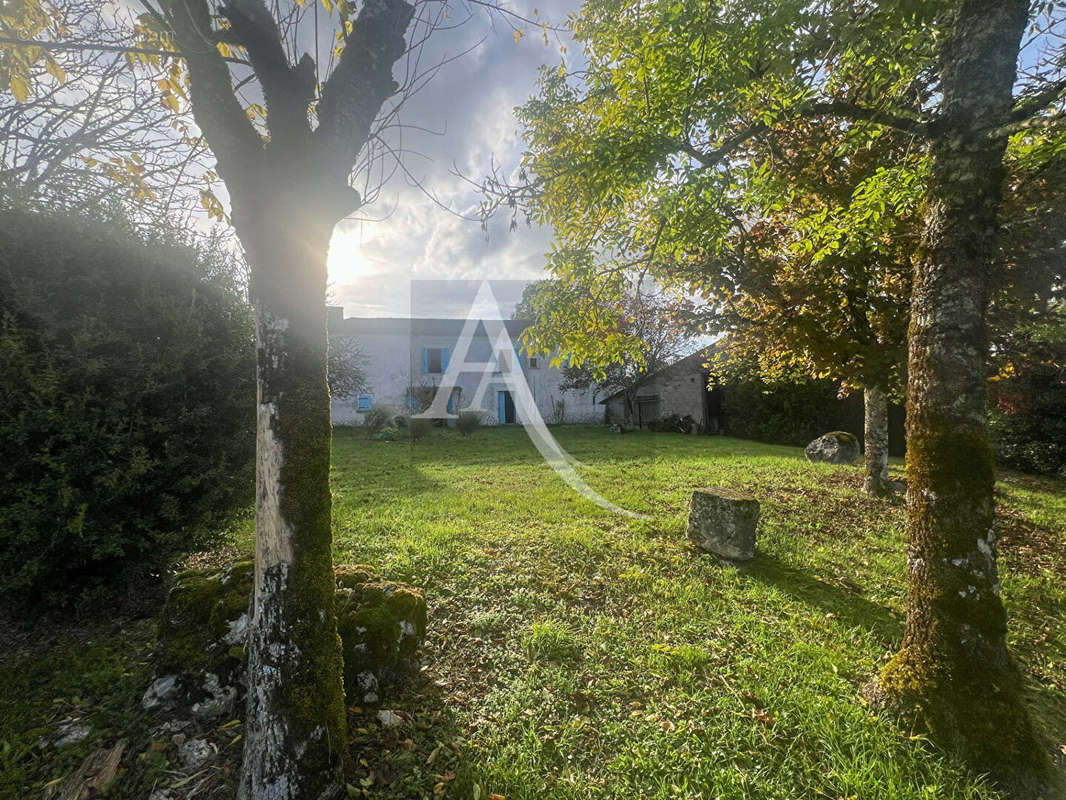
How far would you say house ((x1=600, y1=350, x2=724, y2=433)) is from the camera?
2170 centimetres

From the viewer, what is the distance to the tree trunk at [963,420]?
2.54 meters

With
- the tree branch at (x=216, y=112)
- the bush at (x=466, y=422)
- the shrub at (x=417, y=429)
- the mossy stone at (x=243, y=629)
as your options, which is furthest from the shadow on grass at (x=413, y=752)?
the bush at (x=466, y=422)

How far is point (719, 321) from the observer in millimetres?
8672

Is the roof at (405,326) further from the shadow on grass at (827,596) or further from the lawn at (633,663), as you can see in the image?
the shadow on grass at (827,596)

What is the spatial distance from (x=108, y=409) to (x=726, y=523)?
20.6ft

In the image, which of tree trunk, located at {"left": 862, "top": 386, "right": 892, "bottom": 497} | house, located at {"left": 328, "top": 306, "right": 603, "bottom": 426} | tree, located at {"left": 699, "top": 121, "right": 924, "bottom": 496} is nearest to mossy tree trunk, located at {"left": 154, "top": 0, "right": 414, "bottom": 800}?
tree, located at {"left": 699, "top": 121, "right": 924, "bottom": 496}

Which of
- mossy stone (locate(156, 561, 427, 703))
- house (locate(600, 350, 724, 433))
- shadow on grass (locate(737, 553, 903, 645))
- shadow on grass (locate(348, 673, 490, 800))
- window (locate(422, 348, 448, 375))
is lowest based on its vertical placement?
shadow on grass (locate(348, 673, 490, 800))

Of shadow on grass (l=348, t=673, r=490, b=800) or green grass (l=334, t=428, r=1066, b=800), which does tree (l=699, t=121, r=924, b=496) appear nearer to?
green grass (l=334, t=428, r=1066, b=800)

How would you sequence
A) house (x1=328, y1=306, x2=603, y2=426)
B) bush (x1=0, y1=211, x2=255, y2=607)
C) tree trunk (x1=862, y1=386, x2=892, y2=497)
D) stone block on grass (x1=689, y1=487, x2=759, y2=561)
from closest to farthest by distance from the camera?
bush (x1=0, y1=211, x2=255, y2=607)
stone block on grass (x1=689, y1=487, x2=759, y2=561)
tree trunk (x1=862, y1=386, x2=892, y2=497)
house (x1=328, y1=306, x2=603, y2=426)

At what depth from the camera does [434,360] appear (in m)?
22.8

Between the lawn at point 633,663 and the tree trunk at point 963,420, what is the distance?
0.45 m

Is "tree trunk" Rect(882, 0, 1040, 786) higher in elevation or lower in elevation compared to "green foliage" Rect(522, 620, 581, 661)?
higher

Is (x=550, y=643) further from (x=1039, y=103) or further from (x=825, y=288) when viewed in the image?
(x=825, y=288)

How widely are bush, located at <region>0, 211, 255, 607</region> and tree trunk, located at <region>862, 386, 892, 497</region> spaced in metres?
10.2
